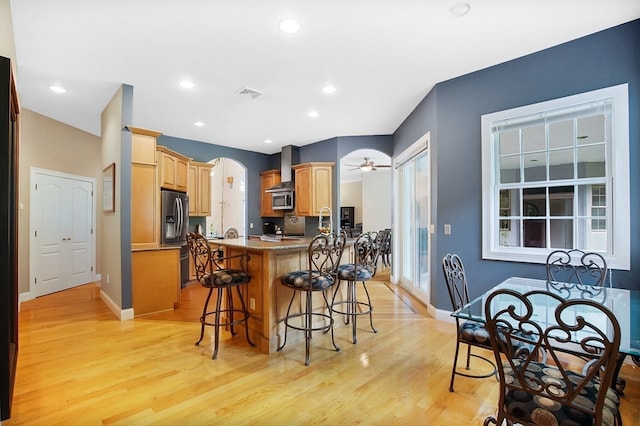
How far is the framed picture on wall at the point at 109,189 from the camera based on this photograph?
3.96m

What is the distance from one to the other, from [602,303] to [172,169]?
5.29 meters

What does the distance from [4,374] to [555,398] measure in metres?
2.80

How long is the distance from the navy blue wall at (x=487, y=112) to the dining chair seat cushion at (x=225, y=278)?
226cm

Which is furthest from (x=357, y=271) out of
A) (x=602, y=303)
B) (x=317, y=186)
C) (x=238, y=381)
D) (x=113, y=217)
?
(x=317, y=186)

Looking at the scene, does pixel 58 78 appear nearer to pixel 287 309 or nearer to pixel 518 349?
pixel 287 309

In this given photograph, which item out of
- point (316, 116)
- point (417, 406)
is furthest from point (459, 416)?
point (316, 116)

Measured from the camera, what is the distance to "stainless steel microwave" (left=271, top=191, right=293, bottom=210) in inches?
262

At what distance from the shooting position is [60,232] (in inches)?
208

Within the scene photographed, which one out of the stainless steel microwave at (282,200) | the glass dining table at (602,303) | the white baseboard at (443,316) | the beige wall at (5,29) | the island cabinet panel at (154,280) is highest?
the beige wall at (5,29)

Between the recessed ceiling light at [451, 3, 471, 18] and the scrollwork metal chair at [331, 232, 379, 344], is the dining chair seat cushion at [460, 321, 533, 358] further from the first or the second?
the recessed ceiling light at [451, 3, 471, 18]

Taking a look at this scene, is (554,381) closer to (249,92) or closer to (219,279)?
(219,279)

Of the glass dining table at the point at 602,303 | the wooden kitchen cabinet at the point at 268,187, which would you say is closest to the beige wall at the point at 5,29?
the glass dining table at the point at 602,303

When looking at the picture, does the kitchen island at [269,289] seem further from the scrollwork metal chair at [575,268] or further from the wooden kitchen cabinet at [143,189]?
the scrollwork metal chair at [575,268]

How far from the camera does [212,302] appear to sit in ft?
14.6
